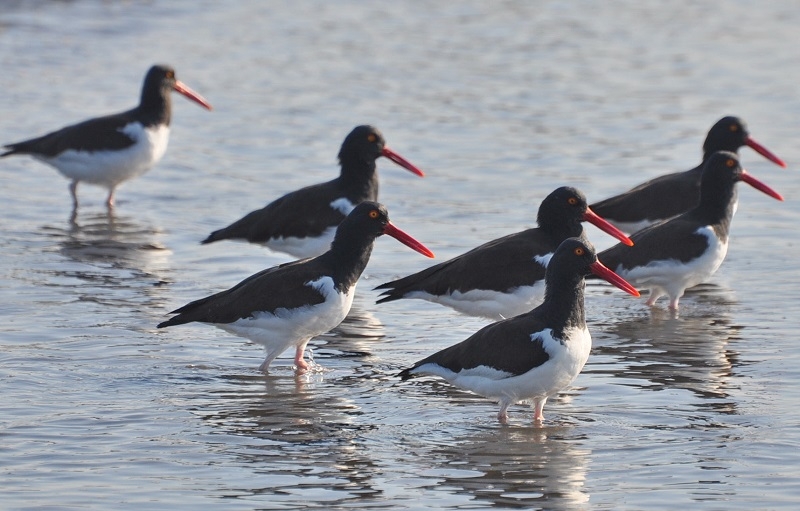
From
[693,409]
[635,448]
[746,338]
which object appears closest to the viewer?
[635,448]


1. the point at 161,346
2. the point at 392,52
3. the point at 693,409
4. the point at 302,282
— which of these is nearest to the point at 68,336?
the point at 161,346

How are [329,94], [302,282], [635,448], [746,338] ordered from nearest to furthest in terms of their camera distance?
1. [635,448]
2. [302,282]
3. [746,338]
4. [329,94]

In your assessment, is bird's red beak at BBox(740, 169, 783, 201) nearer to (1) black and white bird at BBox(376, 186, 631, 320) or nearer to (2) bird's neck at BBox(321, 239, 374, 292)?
(1) black and white bird at BBox(376, 186, 631, 320)

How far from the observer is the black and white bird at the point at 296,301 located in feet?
29.0

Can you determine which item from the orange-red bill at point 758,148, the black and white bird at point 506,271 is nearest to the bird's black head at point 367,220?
the black and white bird at point 506,271

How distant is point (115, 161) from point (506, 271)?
5.56m

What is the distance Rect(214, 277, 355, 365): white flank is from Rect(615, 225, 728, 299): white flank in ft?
8.72

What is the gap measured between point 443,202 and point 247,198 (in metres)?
2.02

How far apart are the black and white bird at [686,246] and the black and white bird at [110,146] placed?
5.24m

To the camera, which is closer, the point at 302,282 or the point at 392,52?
the point at 302,282

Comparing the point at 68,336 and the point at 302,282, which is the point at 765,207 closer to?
the point at 302,282

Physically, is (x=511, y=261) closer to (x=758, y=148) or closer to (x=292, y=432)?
(x=292, y=432)

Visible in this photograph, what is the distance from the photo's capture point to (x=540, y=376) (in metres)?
7.73

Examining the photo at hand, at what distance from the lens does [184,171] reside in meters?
15.2
